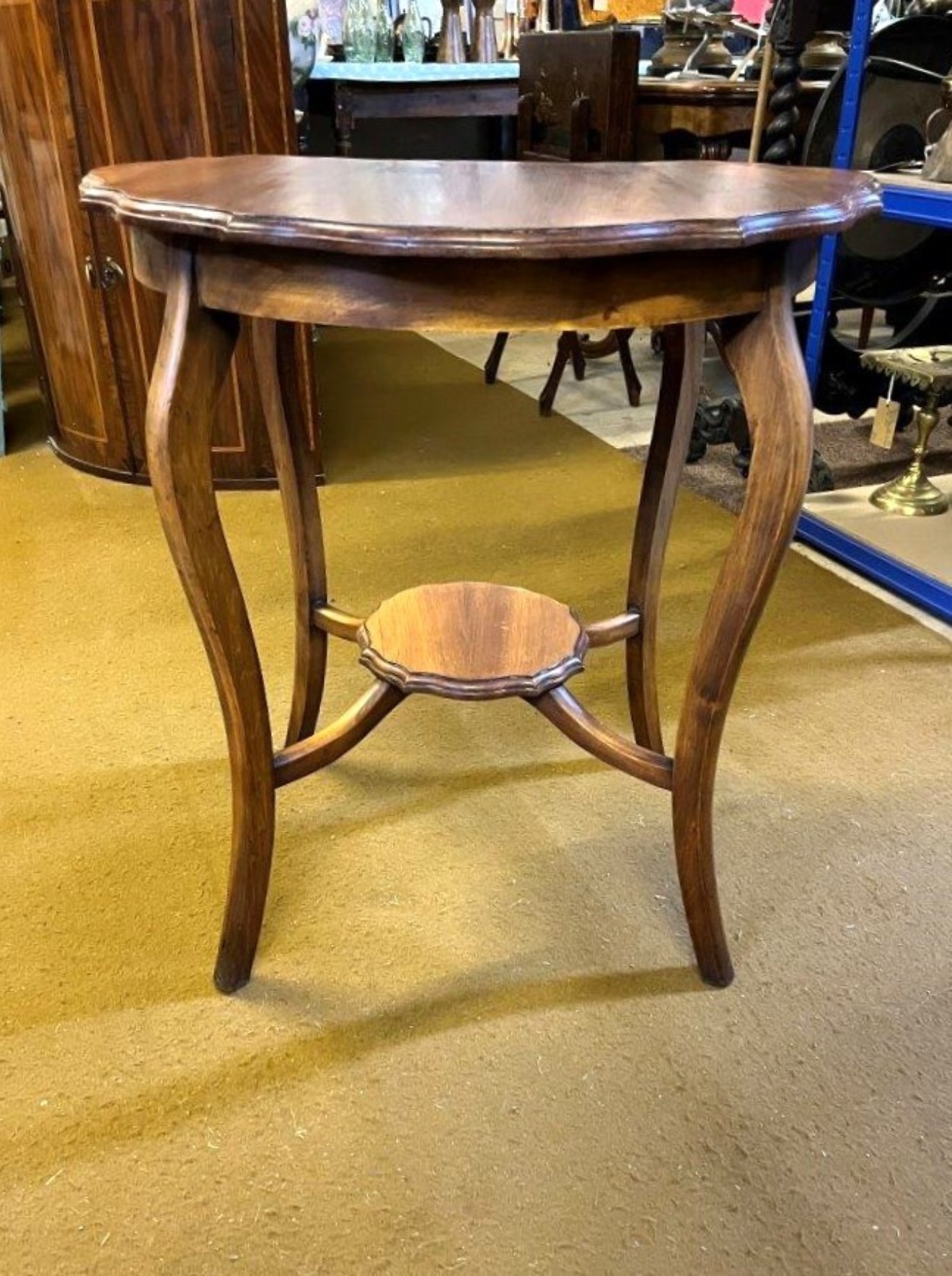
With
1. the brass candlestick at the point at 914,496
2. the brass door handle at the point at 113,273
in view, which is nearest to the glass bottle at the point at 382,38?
the brass door handle at the point at 113,273

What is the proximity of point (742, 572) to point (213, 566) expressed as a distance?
16.9 inches

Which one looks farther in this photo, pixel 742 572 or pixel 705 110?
pixel 705 110

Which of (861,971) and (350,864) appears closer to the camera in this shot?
(861,971)

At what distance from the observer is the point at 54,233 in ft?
7.00

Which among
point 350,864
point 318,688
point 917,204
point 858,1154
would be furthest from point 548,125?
point 858,1154

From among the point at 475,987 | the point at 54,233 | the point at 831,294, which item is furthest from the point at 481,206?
the point at 54,233

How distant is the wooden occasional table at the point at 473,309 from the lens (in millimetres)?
698

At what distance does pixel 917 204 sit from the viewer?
156 centimetres

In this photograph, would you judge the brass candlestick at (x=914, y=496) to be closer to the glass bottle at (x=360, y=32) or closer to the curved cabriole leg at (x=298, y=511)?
the curved cabriole leg at (x=298, y=511)

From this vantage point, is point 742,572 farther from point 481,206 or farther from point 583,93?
point 583,93

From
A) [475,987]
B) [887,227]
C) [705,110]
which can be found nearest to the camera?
[475,987]

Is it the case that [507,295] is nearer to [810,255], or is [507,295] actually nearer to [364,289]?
[364,289]

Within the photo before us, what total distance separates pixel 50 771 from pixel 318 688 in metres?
0.36

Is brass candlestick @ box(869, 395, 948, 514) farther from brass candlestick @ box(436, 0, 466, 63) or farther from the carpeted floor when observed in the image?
brass candlestick @ box(436, 0, 466, 63)
